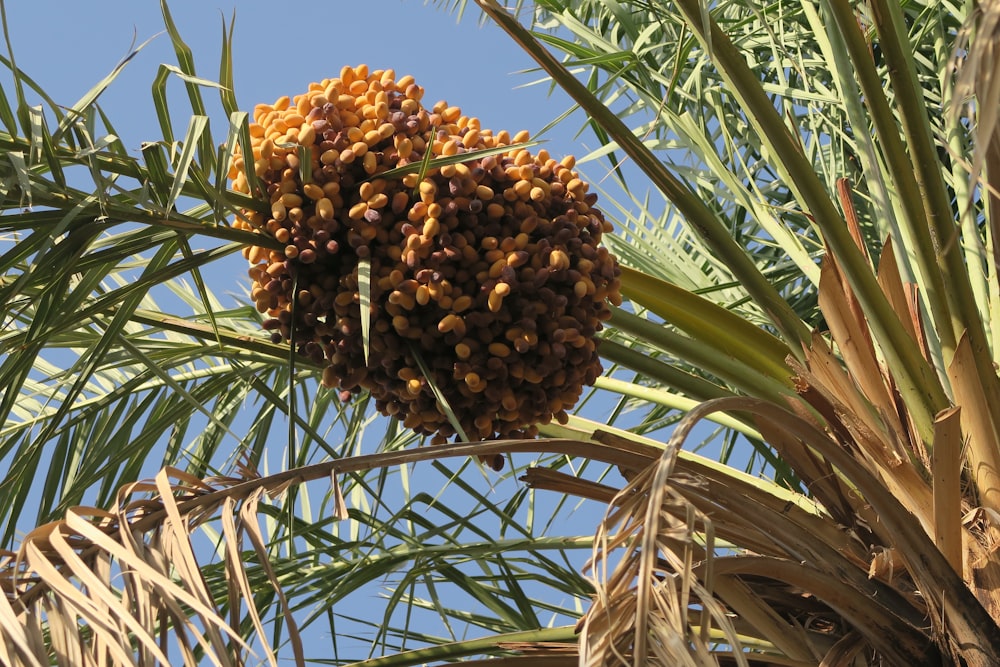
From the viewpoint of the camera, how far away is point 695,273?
9.17 feet

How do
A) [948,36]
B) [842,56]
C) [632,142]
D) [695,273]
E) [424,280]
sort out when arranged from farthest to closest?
[948,36], [695,273], [842,56], [632,142], [424,280]

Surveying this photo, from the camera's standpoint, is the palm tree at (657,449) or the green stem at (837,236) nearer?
the palm tree at (657,449)

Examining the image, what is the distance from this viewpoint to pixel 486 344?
151 cm

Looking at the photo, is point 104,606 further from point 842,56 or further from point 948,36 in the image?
point 948,36

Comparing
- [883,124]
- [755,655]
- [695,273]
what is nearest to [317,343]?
[755,655]

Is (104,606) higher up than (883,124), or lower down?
lower down

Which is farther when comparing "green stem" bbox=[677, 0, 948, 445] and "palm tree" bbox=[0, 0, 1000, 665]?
"green stem" bbox=[677, 0, 948, 445]

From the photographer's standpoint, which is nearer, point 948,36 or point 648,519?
point 648,519

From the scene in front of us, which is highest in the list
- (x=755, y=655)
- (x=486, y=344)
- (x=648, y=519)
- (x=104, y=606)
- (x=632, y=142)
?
(x=632, y=142)

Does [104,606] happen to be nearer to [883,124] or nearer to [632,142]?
[632,142]

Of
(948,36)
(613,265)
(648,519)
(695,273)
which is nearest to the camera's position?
(648,519)

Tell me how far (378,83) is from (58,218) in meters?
0.41

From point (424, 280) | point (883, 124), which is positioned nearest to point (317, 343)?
point (424, 280)

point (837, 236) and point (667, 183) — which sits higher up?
point (667, 183)
